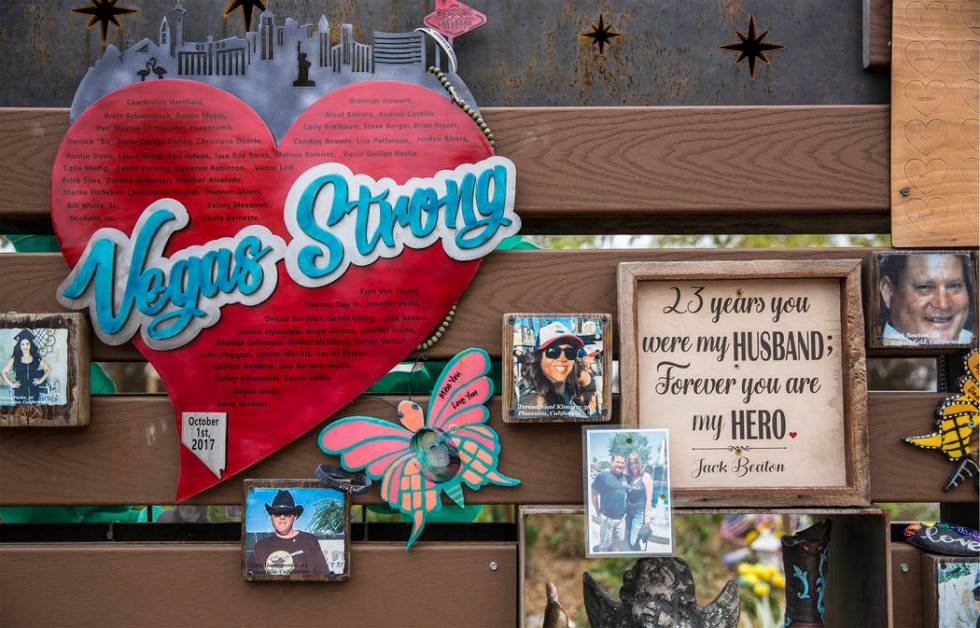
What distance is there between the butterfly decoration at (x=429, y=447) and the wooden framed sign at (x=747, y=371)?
0.32m

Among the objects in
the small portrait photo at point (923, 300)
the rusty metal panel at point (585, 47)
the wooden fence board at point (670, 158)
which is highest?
the rusty metal panel at point (585, 47)

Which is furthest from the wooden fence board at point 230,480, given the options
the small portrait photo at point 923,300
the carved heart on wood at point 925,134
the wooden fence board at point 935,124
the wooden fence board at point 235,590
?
the carved heart on wood at point 925,134

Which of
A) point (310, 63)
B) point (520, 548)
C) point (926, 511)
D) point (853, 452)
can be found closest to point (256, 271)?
point (310, 63)

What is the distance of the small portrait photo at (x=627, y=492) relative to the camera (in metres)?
1.76

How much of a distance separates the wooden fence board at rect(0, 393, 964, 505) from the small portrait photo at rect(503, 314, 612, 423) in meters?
0.06

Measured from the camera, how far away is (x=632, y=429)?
1.81m

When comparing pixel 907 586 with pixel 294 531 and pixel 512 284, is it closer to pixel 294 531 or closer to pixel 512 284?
pixel 512 284

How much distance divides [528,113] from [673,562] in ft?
3.37

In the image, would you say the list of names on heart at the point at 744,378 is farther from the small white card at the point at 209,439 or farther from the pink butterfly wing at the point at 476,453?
the small white card at the point at 209,439

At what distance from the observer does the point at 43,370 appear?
184cm

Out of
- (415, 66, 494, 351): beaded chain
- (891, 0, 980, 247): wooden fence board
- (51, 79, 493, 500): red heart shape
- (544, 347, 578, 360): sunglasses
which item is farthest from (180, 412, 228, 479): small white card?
(891, 0, 980, 247): wooden fence board

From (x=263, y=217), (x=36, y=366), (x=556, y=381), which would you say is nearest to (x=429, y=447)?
(x=556, y=381)

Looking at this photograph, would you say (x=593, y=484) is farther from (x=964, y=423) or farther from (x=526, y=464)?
(x=964, y=423)

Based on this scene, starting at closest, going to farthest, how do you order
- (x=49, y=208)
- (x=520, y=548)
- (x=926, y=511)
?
(x=520, y=548) < (x=49, y=208) < (x=926, y=511)
